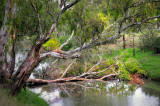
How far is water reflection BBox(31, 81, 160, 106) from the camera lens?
37.9ft

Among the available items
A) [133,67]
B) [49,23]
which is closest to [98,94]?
[49,23]

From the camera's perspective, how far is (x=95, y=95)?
13492 mm

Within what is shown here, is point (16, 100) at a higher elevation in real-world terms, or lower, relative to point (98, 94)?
higher

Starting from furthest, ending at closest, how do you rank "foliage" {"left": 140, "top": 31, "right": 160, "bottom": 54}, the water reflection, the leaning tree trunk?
1. "foliage" {"left": 140, "top": 31, "right": 160, "bottom": 54}
2. the water reflection
3. the leaning tree trunk

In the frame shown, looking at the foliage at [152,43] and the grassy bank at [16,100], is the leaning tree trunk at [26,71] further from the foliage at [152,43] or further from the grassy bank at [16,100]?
the foliage at [152,43]

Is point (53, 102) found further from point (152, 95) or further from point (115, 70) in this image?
point (115, 70)

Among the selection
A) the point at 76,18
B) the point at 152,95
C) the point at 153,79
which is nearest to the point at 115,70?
the point at 153,79

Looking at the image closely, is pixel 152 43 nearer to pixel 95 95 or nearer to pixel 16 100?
pixel 95 95

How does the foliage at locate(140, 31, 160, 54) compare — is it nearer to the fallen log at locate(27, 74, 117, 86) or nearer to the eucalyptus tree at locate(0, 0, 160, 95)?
the fallen log at locate(27, 74, 117, 86)

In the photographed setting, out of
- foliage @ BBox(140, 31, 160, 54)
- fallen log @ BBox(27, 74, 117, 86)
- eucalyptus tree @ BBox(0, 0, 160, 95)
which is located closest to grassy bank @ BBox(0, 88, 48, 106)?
eucalyptus tree @ BBox(0, 0, 160, 95)

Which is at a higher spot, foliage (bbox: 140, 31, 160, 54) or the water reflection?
foliage (bbox: 140, 31, 160, 54)

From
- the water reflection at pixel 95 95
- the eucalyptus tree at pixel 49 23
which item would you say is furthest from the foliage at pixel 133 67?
the eucalyptus tree at pixel 49 23

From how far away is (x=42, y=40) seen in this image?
714 cm

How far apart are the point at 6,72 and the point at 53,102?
522cm
